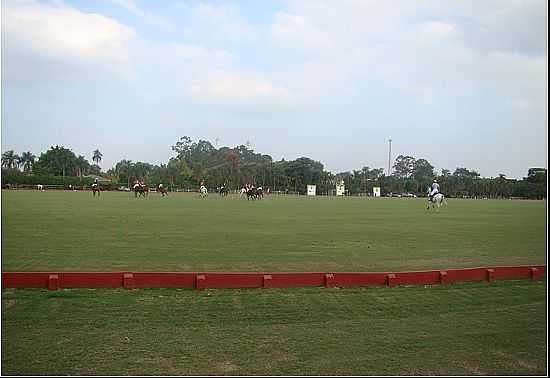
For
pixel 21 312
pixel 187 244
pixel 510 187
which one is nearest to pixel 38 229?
pixel 187 244

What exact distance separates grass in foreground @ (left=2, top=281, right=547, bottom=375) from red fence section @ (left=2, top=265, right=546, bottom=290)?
220mm

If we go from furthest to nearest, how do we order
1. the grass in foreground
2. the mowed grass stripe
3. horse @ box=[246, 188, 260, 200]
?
horse @ box=[246, 188, 260, 200], the mowed grass stripe, the grass in foreground

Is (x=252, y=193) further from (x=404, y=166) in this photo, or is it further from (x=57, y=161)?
(x=404, y=166)

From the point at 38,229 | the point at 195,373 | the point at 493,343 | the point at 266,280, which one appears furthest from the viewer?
the point at 38,229

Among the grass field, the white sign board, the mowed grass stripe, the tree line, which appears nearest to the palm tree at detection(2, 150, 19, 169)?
the tree line

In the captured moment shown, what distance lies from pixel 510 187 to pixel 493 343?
301 feet

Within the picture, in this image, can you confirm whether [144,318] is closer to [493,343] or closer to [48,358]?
[48,358]

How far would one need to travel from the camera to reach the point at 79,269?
10148mm

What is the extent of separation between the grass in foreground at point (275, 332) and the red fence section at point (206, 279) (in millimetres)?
220

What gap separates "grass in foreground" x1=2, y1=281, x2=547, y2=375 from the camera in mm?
5496

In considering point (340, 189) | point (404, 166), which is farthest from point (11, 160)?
point (404, 166)

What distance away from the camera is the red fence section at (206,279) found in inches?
329

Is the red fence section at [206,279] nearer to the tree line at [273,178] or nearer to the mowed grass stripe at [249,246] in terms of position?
the mowed grass stripe at [249,246]

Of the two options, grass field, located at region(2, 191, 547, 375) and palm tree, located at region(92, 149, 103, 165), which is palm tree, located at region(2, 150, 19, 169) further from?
grass field, located at region(2, 191, 547, 375)
